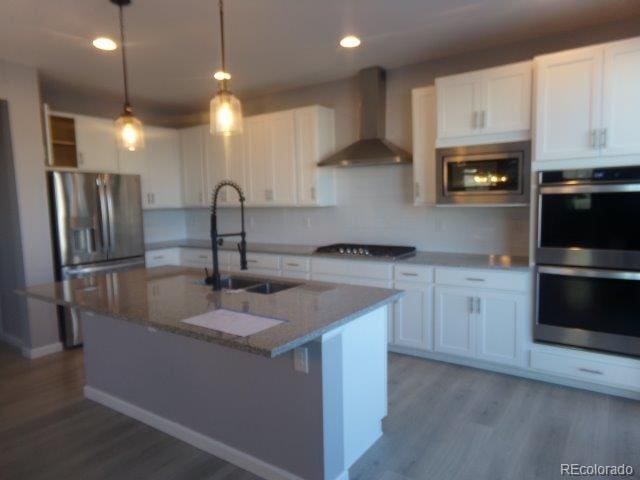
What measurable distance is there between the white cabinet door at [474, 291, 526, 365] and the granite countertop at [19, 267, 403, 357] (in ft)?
4.19

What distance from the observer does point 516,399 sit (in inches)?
113

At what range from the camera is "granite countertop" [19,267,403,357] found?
5.35 feet

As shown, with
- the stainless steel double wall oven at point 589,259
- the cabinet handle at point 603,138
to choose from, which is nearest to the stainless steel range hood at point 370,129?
the stainless steel double wall oven at point 589,259

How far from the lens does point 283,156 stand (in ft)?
14.8

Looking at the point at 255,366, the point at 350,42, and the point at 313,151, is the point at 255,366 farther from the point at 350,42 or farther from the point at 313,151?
the point at 313,151

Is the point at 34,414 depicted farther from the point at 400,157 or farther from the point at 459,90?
the point at 459,90

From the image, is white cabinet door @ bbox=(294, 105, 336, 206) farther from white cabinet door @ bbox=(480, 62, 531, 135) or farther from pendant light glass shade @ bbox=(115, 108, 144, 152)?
pendant light glass shade @ bbox=(115, 108, 144, 152)

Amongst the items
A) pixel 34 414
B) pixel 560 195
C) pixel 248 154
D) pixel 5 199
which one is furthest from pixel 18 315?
pixel 560 195

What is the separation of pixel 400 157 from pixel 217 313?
240 cm

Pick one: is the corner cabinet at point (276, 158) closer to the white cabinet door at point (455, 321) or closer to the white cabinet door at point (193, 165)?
the white cabinet door at point (193, 165)

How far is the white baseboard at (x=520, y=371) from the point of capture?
9.39 feet

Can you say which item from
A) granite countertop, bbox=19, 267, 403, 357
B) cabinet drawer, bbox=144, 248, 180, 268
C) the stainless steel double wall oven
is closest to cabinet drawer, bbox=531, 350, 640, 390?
the stainless steel double wall oven

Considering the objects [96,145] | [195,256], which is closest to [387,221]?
[195,256]

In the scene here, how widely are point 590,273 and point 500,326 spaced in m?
0.72
